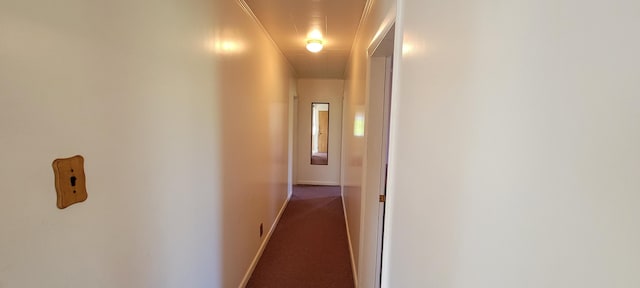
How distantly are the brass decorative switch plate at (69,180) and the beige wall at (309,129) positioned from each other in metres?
5.02

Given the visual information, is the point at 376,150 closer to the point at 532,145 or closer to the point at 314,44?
the point at 314,44

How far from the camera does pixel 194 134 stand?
4.93 ft

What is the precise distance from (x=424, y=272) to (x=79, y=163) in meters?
0.98

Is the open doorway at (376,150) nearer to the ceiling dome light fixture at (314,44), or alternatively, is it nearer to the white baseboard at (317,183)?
the ceiling dome light fixture at (314,44)

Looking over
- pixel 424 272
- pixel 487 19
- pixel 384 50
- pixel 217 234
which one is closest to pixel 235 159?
pixel 217 234

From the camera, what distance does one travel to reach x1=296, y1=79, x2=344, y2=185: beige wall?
5695 millimetres

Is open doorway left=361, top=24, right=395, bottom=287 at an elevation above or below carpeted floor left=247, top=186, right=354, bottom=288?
above

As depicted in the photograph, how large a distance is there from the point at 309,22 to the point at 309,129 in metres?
3.43

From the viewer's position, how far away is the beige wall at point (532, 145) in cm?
29

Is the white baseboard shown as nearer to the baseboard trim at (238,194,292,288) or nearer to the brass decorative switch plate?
the baseboard trim at (238,194,292,288)

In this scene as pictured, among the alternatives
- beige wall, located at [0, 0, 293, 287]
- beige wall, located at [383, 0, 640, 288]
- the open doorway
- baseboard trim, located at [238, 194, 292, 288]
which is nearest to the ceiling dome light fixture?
beige wall, located at [0, 0, 293, 287]

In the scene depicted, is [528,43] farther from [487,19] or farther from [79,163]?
[79,163]

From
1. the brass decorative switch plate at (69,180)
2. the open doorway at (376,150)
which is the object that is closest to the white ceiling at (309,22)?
the open doorway at (376,150)

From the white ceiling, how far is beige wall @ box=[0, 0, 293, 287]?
13.3 inches
